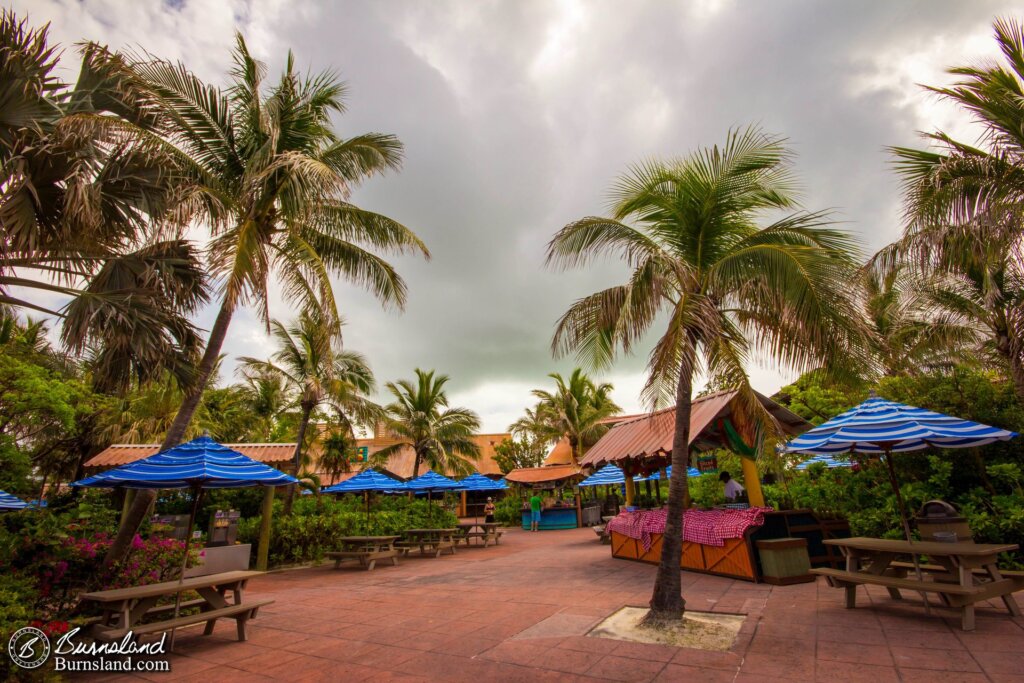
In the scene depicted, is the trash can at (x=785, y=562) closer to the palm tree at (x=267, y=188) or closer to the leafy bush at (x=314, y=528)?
the palm tree at (x=267, y=188)

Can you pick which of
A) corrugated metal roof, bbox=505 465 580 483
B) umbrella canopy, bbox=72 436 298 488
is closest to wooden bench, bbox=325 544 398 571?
umbrella canopy, bbox=72 436 298 488

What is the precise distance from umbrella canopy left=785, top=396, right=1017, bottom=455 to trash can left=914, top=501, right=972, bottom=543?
2.63 feet

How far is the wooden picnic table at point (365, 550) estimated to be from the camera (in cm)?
1212

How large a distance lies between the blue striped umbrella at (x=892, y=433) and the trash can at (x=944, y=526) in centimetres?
19

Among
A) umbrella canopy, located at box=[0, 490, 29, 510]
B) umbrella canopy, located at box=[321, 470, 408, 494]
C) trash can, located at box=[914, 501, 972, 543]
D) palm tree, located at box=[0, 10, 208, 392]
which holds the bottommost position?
trash can, located at box=[914, 501, 972, 543]

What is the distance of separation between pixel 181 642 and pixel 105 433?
17.5m

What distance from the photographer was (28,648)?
393 cm

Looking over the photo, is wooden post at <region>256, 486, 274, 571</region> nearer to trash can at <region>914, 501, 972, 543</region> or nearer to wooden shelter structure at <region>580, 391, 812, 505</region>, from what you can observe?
wooden shelter structure at <region>580, 391, 812, 505</region>

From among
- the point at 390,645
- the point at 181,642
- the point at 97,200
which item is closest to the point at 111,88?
the point at 97,200

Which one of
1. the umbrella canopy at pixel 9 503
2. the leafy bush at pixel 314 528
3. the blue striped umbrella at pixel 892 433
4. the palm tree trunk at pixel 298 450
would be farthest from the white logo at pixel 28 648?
the palm tree trunk at pixel 298 450

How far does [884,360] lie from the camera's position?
5645mm

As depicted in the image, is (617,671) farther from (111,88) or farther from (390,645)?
(111,88)

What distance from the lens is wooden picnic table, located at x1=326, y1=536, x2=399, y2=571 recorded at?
39.8ft

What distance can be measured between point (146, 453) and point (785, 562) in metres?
15.8
